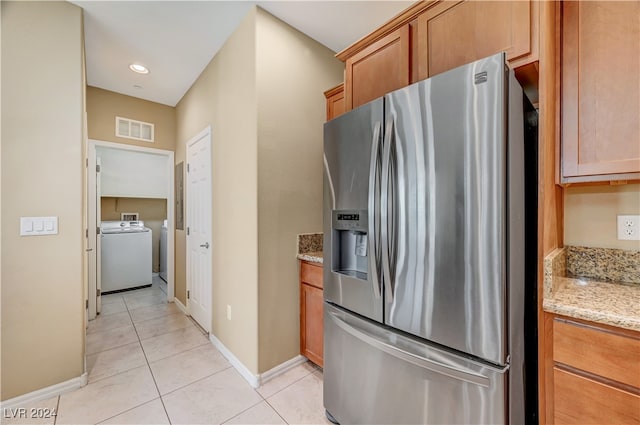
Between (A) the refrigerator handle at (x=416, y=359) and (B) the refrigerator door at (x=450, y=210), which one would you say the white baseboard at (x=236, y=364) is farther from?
(B) the refrigerator door at (x=450, y=210)

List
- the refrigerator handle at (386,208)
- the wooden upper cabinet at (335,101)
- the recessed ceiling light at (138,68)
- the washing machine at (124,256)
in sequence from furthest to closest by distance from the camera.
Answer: the washing machine at (124,256) → the recessed ceiling light at (138,68) → the wooden upper cabinet at (335,101) → the refrigerator handle at (386,208)

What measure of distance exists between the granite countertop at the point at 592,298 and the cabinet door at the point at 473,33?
87 centimetres

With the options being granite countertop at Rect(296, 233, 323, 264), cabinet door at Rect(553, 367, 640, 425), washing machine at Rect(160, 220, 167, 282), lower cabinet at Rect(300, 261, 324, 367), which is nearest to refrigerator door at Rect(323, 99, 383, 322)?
lower cabinet at Rect(300, 261, 324, 367)

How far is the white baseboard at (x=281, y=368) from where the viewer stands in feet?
6.60

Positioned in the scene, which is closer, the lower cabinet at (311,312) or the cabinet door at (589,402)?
the cabinet door at (589,402)

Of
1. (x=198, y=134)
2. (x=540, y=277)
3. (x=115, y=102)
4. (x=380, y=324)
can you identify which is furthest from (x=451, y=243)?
(x=115, y=102)

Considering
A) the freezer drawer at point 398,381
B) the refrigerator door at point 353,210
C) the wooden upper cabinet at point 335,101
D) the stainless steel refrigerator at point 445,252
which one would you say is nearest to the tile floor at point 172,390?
the freezer drawer at point 398,381

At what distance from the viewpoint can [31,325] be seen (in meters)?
1.81

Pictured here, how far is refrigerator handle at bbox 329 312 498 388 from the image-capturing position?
1.01 metres

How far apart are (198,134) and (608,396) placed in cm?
340

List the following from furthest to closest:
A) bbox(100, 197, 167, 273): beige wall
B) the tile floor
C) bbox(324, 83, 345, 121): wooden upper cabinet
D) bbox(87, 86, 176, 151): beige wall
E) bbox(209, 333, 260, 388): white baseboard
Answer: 1. bbox(100, 197, 167, 273): beige wall
2. bbox(87, 86, 176, 151): beige wall
3. bbox(324, 83, 345, 121): wooden upper cabinet
4. bbox(209, 333, 260, 388): white baseboard
5. the tile floor

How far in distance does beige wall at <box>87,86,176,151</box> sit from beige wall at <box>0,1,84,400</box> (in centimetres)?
146

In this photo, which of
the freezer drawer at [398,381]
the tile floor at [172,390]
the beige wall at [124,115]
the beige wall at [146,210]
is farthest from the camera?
the beige wall at [146,210]

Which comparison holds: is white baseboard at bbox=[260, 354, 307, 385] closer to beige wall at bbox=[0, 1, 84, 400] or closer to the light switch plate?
beige wall at bbox=[0, 1, 84, 400]
